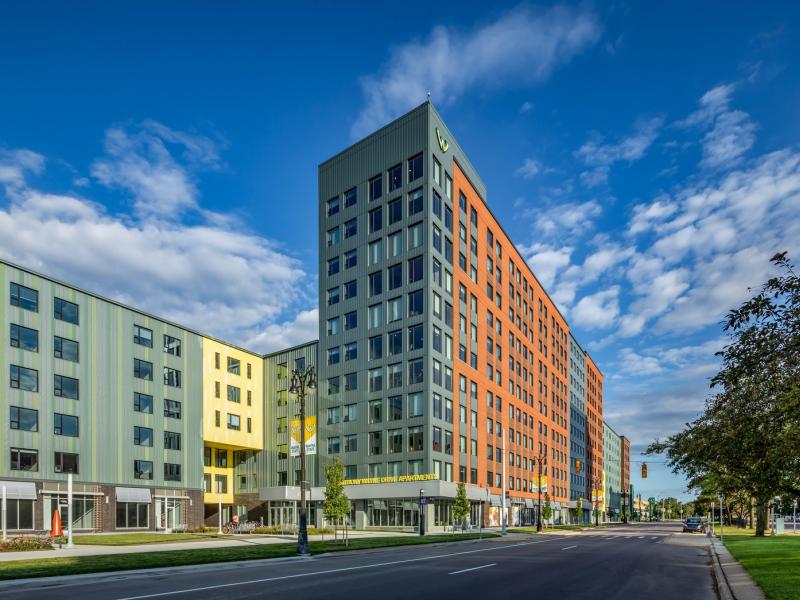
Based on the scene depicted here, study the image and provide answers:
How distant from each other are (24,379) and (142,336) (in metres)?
13.5

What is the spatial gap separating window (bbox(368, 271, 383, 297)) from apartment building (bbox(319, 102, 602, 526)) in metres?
0.12

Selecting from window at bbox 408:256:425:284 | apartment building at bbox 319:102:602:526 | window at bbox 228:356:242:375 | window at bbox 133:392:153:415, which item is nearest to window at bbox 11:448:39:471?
window at bbox 133:392:153:415

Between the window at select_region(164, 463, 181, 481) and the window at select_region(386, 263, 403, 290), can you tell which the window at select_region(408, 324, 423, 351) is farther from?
the window at select_region(164, 463, 181, 481)

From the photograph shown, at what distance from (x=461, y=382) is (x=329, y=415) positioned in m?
14.6

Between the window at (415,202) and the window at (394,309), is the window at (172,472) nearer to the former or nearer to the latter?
the window at (394,309)

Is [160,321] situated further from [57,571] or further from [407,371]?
[57,571]

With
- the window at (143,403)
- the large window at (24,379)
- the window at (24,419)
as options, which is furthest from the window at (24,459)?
the window at (143,403)

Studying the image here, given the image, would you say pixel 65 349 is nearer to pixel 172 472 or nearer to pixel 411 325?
pixel 172 472

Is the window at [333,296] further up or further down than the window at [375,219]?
further down

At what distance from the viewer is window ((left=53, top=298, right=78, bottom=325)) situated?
56500 mm

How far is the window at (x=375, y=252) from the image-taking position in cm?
7106

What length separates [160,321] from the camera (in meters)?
67.6

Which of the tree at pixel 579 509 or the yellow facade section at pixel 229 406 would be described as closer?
the yellow facade section at pixel 229 406

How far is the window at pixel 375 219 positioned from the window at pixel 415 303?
9192mm
